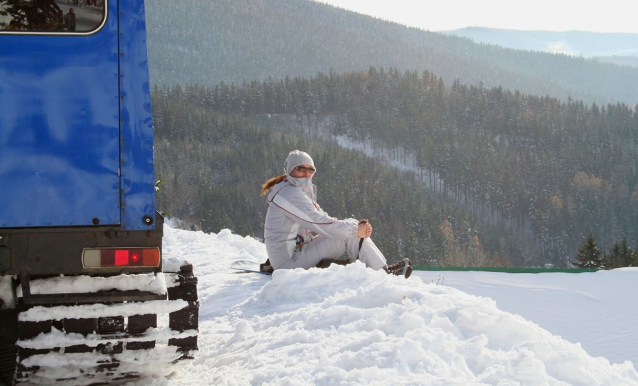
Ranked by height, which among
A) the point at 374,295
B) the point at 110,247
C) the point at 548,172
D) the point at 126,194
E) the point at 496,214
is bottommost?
the point at 496,214

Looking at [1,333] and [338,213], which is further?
[338,213]

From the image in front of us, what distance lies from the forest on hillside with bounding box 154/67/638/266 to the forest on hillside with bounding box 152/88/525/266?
6825 millimetres

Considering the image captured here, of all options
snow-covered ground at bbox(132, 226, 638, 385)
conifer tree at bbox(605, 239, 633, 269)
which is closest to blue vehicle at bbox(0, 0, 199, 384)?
snow-covered ground at bbox(132, 226, 638, 385)

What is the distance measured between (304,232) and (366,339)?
2.75m

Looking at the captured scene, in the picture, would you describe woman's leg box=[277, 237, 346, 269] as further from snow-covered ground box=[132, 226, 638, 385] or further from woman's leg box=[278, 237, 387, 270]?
snow-covered ground box=[132, 226, 638, 385]

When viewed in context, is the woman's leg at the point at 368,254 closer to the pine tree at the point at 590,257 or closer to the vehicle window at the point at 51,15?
the vehicle window at the point at 51,15

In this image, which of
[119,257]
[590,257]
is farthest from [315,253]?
[590,257]

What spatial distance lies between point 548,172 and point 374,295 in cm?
12047

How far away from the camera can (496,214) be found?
114250 mm

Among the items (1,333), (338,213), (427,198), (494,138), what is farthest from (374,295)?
(494,138)

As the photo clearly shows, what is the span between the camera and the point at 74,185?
131 inches

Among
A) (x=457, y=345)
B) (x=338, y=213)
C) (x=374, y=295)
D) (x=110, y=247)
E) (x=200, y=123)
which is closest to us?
(x=110, y=247)

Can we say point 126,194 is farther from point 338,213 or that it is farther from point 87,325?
point 338,213

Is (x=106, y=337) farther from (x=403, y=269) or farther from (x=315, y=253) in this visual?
(x=403, y=269)
